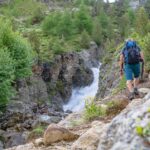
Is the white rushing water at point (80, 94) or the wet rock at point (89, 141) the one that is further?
the white rushing water at point (80, 94)

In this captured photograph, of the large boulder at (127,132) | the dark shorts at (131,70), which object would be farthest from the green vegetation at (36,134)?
the large boulder at (127,132)

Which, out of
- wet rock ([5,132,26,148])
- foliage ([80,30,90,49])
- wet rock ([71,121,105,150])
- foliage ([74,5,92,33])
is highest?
wet rock ([71,121,105,150])

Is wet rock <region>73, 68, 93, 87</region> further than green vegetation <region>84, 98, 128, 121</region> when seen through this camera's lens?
Yes

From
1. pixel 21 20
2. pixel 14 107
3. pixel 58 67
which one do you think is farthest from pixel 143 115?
pixel 21 20

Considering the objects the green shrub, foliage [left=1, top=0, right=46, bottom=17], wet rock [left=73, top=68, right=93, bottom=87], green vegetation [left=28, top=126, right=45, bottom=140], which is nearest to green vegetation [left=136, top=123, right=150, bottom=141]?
the green shrub

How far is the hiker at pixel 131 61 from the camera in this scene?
1271 centimetres

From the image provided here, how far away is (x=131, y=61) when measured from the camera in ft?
42.9

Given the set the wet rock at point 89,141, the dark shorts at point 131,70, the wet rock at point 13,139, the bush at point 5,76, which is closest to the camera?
A: the wet rock at point 89,141

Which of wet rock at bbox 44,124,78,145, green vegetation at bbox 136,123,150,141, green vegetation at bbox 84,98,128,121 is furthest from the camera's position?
green vegetation at bbox 84,98,128,121

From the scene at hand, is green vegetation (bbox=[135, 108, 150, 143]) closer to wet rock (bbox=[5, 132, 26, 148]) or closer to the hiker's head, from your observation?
the hiker's head

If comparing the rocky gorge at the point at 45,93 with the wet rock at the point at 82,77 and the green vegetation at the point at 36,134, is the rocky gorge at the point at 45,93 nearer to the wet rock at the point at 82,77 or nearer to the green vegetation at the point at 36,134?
the wet rock at the point at 82,77

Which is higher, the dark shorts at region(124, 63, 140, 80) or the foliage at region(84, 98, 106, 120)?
the dark shorts at region(124, 63, 140, 80)

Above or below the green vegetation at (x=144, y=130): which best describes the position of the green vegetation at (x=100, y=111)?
below

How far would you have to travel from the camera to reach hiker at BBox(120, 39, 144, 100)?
12.7 metres
